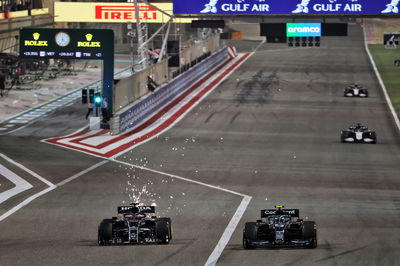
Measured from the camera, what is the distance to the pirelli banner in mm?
83625

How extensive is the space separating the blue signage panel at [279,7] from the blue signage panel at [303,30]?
6.22 ft

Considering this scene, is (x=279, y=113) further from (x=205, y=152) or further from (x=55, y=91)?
(x=55, y=91)

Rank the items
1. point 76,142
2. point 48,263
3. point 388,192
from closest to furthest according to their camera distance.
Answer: point 48,263
point 388,192
point 76,142

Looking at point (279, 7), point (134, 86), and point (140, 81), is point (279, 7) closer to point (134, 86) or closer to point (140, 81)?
point (134, 86)

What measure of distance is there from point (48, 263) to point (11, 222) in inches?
236

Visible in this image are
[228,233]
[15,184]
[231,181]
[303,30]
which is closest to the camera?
[228,233]

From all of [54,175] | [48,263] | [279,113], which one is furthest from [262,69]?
[48,263]

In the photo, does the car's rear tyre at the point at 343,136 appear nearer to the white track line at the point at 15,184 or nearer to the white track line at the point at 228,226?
the white track line at the point at 228,226

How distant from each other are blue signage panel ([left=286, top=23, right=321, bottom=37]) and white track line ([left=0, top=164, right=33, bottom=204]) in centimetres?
1953

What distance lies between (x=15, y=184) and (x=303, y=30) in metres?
23.6

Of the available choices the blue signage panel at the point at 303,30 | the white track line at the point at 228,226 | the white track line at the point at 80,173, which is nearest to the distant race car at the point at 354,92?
the blue signage panel at the point at 303,30

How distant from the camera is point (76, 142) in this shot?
159ft

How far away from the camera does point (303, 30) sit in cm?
5581

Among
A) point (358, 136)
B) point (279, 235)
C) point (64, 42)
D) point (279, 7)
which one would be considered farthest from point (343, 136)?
point (279, 235)
